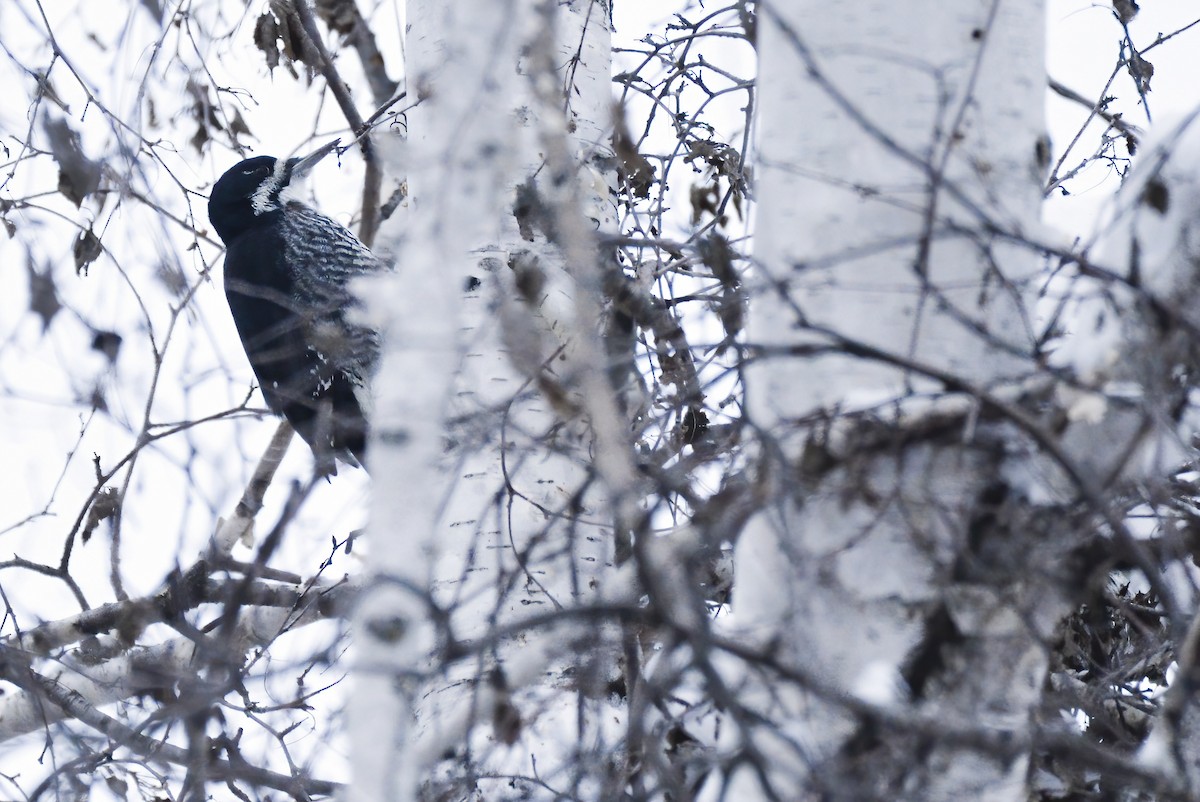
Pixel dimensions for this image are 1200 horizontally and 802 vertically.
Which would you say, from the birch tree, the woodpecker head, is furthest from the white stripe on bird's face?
the birch tree

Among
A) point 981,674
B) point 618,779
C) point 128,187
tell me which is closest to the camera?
point 981,674

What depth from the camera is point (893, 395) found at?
4.74 feet

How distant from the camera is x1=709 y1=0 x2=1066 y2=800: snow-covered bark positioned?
4.38ft

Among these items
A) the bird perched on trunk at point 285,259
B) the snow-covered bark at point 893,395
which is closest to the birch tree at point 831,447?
the snow-covered bark at point 893,395

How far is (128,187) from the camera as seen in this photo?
256 cm

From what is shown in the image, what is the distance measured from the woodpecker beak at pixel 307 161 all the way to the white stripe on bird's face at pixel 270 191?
4 centimetres

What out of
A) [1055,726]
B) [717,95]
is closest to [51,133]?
[717,95]

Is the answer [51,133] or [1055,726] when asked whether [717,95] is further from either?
[1055,726]

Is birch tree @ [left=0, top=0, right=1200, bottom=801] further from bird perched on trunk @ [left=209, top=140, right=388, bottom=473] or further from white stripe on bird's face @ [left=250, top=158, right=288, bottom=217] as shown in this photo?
white stripe on bird's face @ [left=250, top=158, right=288, bottom=217]

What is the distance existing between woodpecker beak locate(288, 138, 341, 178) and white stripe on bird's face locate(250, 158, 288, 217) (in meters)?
0.04

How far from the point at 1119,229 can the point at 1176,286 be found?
139 mm

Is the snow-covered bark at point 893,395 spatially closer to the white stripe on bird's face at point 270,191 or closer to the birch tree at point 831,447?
the birch tree at point 831,447

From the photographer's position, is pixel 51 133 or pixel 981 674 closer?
pixel 981 674

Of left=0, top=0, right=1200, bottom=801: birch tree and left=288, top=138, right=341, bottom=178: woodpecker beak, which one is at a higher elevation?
left=288, top=138, right=341, bottom=178: woodpecker beak
